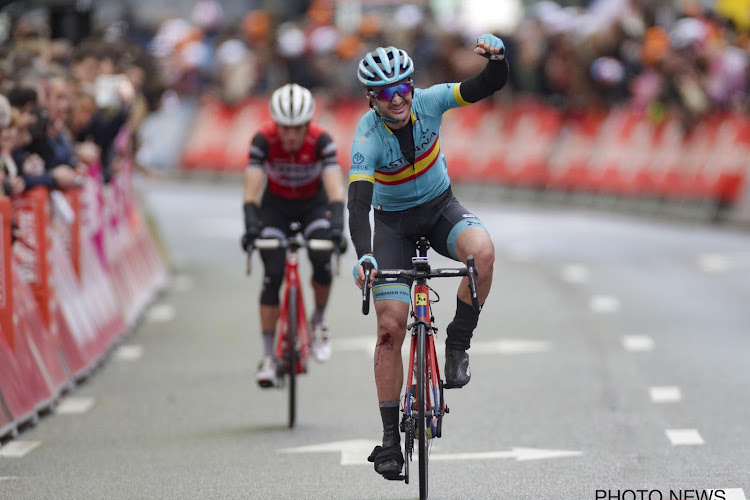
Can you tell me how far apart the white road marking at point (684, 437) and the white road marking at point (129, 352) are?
212 inches

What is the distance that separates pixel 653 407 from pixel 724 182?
12.5m

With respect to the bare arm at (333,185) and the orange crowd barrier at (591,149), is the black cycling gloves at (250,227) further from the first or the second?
the orange crowd barrier at (591,149)

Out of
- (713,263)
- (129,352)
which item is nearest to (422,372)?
(129,352)

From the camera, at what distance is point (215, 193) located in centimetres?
3142

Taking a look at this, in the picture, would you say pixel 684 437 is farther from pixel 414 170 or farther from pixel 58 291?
pixel 58 291

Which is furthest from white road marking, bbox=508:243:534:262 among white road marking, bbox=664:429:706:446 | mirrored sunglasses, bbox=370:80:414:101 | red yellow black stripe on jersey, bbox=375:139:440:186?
mirrored sunglasses, bbox=370:80:414:101

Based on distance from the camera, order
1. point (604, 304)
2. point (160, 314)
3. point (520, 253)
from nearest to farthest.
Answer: point (604, 304) → point (160, 314) → point (520, 253)

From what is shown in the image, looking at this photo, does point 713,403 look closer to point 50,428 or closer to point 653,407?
point 653,407

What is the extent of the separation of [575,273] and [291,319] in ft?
27.2

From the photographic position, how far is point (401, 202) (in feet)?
28.3

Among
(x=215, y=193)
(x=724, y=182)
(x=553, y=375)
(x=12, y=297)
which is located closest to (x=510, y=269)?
(x=724, y=182)

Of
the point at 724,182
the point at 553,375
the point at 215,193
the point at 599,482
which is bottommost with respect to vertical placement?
the point at 215,193

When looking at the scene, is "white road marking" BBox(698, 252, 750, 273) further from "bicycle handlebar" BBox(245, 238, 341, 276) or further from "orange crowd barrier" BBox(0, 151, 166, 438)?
"bicycle handlebar" BBox(245, 238, 341, 276)

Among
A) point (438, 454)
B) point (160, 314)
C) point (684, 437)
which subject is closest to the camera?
point (438, 454)
